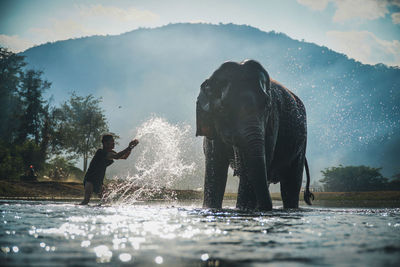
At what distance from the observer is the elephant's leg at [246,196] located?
8625 millimetres

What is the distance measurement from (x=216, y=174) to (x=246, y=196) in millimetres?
1201

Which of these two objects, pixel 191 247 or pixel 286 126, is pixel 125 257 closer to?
pixel 191 247

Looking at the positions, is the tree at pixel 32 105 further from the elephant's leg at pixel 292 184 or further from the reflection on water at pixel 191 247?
the reflection on water at pixel 191 247

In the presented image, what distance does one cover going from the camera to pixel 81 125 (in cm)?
5662

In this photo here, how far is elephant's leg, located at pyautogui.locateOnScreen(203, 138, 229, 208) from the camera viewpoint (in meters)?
9.61

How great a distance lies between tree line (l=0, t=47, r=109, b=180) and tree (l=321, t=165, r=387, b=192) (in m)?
38.6

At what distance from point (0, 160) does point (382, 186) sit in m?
52.1

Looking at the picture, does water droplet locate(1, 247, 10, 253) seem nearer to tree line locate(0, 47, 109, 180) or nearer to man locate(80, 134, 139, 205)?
man locate(80, 134, 139, 205)

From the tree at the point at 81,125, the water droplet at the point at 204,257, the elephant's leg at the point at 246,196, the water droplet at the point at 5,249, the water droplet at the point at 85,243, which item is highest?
the tree at the point at 81,125

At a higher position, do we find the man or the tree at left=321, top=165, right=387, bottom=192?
the tree at left=321, top=165, right=387, bottom=192

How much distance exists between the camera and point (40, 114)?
5722 centimetres

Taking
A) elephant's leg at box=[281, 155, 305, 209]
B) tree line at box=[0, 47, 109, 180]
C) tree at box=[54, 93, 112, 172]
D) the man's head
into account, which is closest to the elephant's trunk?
elephant's leg at box=[281, 155, 305, 209]

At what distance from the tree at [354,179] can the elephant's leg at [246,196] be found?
58.6 m

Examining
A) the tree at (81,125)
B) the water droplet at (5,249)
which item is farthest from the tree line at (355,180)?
the water droplet at (5,249)
